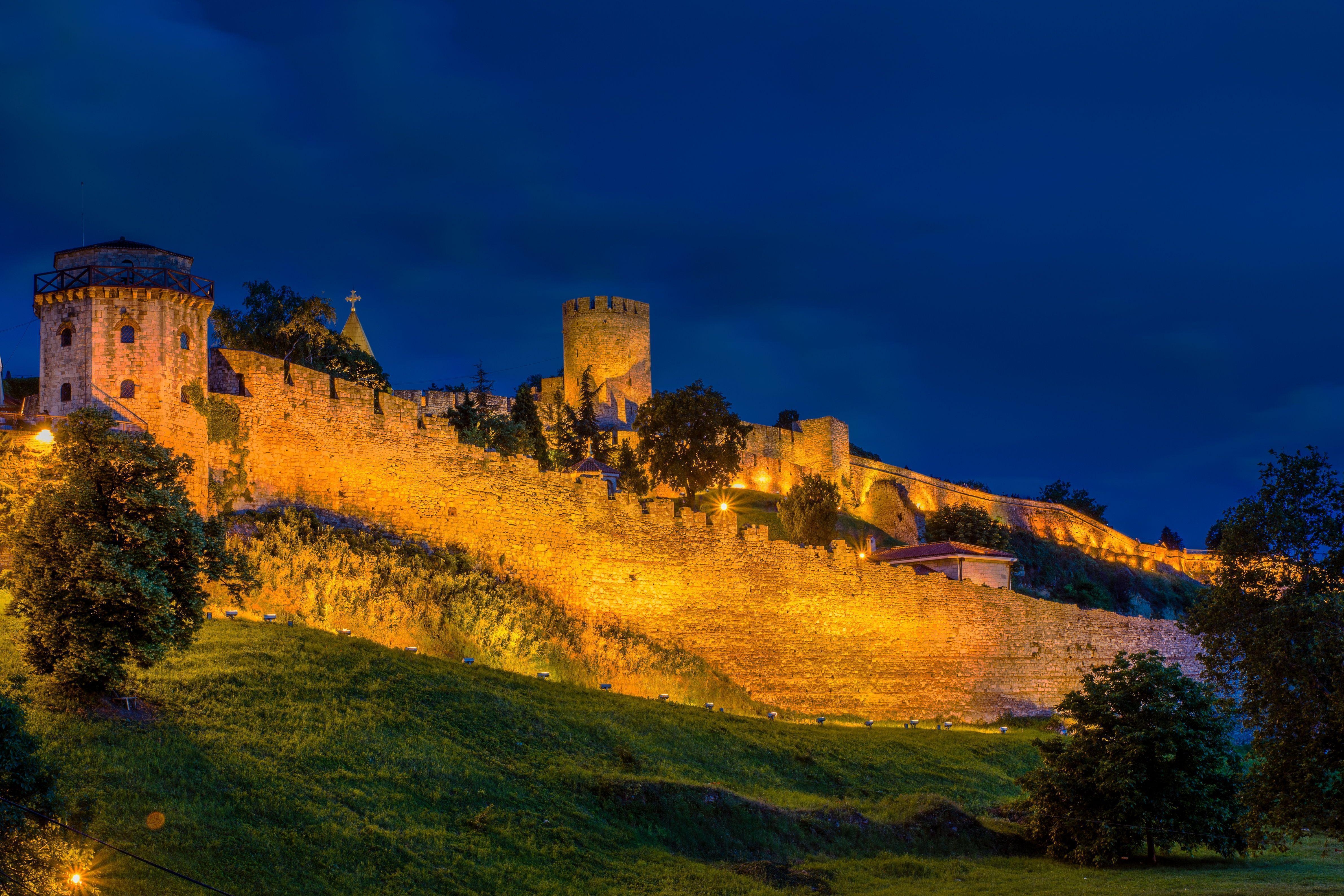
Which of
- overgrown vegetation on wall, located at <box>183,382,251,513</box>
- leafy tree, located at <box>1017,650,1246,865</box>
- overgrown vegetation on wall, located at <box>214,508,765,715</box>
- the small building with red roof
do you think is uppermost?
overgrown vegetation on wall, located at <box>183,382,251,513</box>

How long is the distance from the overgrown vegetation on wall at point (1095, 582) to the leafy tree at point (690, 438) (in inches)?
935

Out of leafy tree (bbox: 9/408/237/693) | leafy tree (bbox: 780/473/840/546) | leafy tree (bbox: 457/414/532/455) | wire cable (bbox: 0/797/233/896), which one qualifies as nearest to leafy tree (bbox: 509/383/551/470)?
leafy tree (bbox: 457/414/532/455)

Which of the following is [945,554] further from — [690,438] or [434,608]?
[434,608]

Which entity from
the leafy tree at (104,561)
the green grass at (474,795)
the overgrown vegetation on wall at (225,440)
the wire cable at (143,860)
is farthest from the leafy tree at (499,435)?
the wire cable at (143,860)

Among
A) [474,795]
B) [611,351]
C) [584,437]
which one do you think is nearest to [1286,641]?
[474,795]

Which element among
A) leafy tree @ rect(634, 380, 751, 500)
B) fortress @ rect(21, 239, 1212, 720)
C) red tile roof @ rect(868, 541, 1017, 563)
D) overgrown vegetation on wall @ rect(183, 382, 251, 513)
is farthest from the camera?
Answer: leafy tree @ rect(634, 380, 751, 500)

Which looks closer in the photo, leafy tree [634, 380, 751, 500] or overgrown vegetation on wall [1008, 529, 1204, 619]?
leafy tree [634, 380, 751, 500]

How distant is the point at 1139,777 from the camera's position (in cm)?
2075

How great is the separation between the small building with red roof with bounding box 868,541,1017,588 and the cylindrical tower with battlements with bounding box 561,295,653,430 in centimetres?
3554

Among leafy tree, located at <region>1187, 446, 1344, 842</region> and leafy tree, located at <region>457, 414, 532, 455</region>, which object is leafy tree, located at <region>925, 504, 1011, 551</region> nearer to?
leafy tree, located at <region>457, 414, 532, 455</region>

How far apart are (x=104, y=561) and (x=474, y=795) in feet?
18.7

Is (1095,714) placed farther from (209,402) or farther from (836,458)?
(836,458)

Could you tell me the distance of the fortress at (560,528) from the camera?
25578mm

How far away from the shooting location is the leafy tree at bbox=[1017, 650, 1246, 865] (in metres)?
20.5
